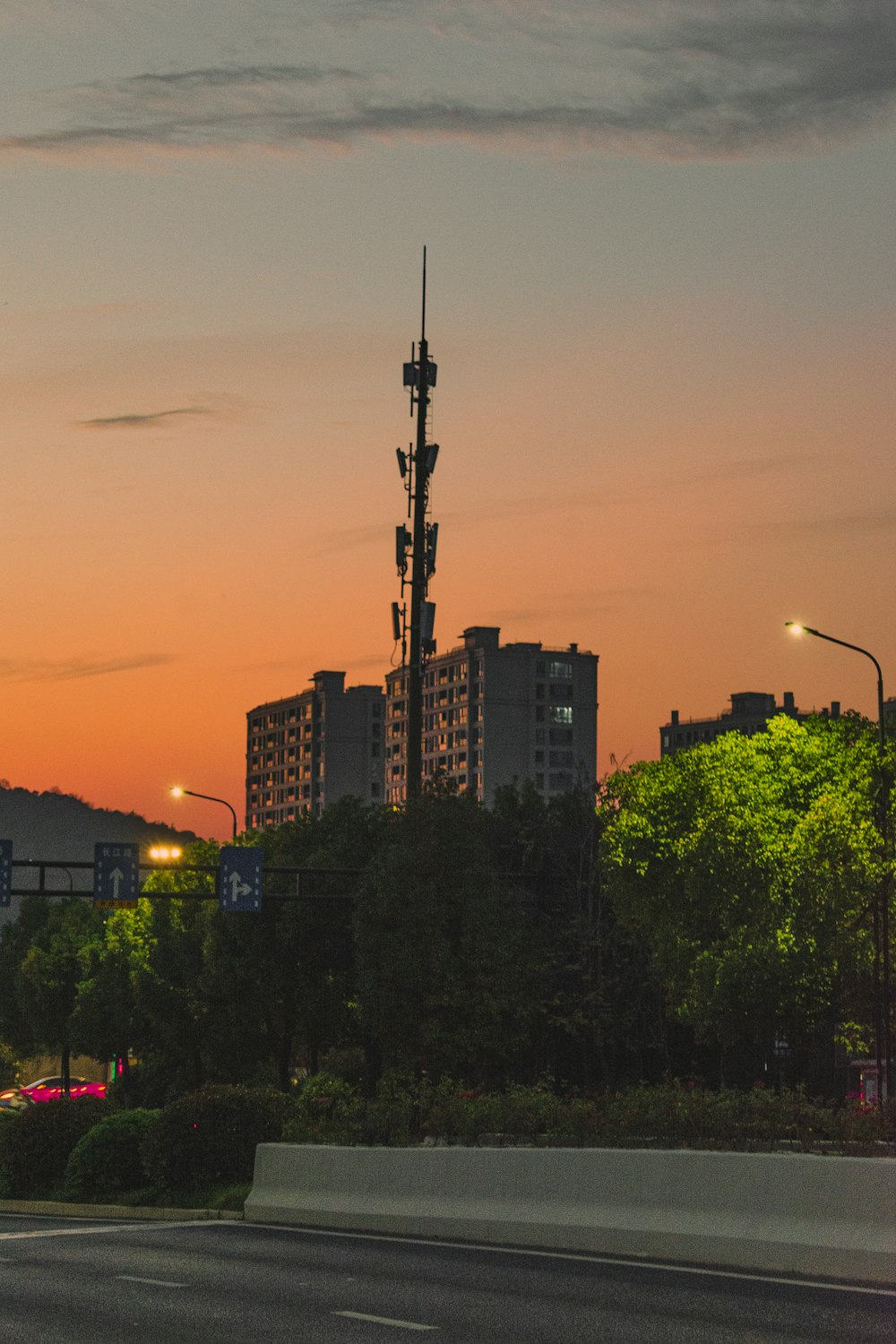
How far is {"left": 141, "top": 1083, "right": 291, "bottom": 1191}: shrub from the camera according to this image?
2784cm

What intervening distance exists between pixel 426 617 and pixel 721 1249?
3229 cm

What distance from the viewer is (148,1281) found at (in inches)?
661

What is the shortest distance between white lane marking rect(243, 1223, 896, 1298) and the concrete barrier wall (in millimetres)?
259

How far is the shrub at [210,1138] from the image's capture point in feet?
91.4

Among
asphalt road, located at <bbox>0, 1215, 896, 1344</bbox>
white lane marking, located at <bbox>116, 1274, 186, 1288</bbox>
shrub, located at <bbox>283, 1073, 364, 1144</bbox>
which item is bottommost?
white lane marking, located at <bbox>116, 1274, 186, 1288</bbox>

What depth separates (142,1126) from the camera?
1187 inches

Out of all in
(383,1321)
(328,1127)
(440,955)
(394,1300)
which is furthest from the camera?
(440,955)

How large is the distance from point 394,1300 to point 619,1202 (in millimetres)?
3822

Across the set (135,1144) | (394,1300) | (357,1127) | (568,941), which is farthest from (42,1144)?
(568,941)

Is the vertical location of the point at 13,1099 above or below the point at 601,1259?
below

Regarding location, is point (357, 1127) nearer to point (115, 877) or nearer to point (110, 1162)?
point (110, 1162)

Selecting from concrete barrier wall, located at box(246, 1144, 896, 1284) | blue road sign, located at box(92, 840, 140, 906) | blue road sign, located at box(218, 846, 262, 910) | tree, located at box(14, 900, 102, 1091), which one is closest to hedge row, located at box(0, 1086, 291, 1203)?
concrete barrier wall, located at box(246, 1144, 896, 1284)

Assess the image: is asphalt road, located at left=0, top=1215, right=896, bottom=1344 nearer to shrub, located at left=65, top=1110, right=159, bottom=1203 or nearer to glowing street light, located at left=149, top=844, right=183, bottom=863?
shrub, located at left=65, top=1110, right=159, bottom=1203

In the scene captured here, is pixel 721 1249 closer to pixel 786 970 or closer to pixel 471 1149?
pixel 471 1149
